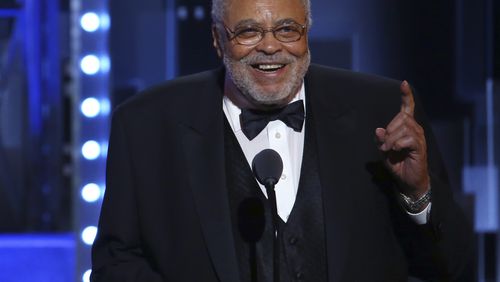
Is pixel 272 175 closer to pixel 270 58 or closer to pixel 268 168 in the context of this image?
pixel 268 168

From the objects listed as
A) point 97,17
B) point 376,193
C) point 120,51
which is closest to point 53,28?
point 120,51

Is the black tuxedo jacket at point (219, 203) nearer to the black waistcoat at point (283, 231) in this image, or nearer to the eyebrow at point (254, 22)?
the black waistcoat at point (283, 231)

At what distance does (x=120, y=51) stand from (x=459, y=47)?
1376mm

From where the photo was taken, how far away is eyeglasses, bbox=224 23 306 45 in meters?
2.38

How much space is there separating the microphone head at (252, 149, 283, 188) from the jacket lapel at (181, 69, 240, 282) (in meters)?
0.33

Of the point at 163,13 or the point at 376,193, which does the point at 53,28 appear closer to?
the point at 163,13

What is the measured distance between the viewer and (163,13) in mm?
4430

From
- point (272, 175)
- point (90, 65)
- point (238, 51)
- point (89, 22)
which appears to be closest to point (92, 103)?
point (90, 65)

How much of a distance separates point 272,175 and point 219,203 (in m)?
0.37

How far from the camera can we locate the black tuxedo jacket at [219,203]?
7.58 ft

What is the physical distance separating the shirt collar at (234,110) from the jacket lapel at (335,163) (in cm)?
2

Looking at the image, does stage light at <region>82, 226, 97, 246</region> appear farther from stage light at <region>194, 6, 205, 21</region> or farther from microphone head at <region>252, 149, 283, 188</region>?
microphone head at <region>252, 149, 283, 188</region>

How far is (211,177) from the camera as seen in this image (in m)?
2.39

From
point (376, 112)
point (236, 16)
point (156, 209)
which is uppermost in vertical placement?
point (236, 16)
